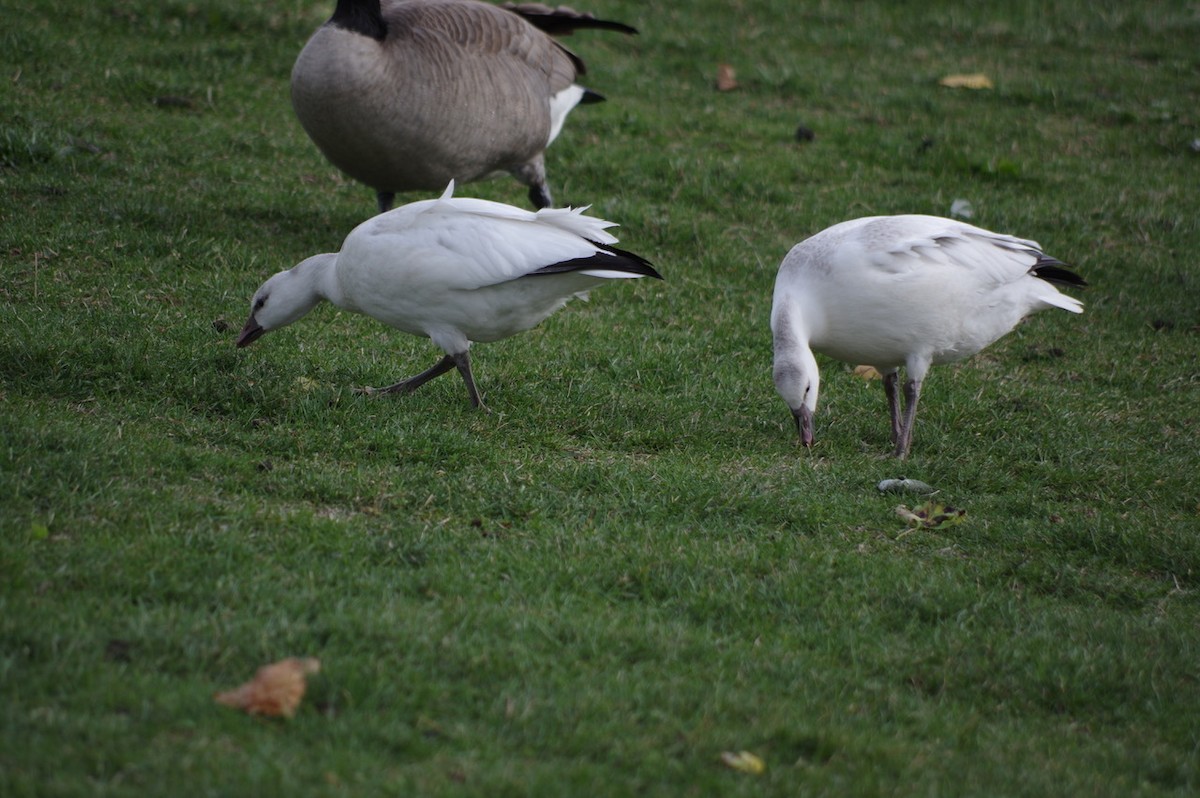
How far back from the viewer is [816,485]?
210 inches

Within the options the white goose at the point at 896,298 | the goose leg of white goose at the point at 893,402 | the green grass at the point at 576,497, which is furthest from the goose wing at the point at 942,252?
the green grass at the point at 576,497

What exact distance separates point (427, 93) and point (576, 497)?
3.48 m

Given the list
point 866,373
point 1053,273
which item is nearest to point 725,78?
point 866,373

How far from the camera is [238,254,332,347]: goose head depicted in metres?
5.89

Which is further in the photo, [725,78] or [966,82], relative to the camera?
[966,82]

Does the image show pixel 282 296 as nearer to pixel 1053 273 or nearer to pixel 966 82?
pixel 1053 273

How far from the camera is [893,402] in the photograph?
6105 mm

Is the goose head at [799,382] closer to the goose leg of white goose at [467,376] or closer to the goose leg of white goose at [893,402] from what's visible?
the goose leg of white goose at [893,402]

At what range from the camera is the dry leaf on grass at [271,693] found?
3.23 meters

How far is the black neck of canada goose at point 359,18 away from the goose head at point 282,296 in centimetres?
210

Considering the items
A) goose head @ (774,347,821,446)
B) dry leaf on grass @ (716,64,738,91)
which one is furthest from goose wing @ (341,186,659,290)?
dry leaf on grass @ (716,64,738,91)

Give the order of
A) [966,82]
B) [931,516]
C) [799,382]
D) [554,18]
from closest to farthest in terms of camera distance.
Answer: [931,516] → [799,382] → [554,18] → [966,82]

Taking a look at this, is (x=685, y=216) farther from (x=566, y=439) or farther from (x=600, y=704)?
(x=600, y=704)

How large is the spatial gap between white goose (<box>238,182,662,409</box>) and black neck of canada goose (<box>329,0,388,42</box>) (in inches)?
82.9
